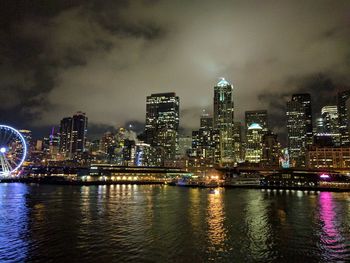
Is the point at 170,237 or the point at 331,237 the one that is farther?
the point at 331,237

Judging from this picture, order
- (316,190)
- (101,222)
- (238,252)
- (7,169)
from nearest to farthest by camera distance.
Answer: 1. (238,252)
2. (101,222)
3. (316,190)
4. (7,169)

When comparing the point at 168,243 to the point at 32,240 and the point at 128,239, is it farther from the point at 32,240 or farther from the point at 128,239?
the point at 32,240

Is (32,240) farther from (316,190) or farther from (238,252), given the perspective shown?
(316,190)

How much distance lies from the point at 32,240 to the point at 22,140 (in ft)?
416

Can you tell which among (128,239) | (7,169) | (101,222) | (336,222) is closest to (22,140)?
(7,169)

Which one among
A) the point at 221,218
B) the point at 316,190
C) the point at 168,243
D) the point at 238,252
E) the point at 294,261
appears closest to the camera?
the point at 294,261

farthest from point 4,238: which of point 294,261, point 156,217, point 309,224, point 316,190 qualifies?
point 316,190

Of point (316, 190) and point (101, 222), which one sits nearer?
point (101, 222)

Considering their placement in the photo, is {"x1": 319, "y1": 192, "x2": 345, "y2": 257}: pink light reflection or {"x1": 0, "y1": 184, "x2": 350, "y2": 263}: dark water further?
{"x1": 319, "y1": 192, "x2": 345, "y2": 257}: pink light reflection

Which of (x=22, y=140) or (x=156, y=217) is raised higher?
(x=22, y=140)

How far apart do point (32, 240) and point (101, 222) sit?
1292cm

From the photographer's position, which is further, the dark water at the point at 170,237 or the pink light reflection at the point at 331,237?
the pink light reflection at the point at 331,237

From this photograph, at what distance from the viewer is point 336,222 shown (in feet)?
161

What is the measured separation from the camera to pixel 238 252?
3117 cm
